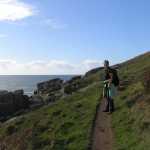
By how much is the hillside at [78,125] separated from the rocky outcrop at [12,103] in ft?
41.6

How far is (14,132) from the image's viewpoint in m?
37.1

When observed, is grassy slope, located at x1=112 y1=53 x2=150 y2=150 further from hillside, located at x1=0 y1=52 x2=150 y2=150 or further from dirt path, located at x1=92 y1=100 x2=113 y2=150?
dirt path, located at x1=92 y1=100 x2=113 y2=150

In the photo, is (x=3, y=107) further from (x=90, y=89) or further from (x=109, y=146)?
(x=109, y=146)

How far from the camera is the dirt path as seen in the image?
25.1m

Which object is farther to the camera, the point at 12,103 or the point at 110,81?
the point at 12,103

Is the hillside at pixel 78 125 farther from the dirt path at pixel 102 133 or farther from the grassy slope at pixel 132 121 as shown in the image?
the dirt path at pixel 102 133

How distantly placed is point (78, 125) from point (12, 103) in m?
25.3

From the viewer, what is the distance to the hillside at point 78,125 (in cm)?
2584

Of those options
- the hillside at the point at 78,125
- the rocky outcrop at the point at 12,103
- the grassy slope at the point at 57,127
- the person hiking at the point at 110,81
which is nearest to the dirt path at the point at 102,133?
the hillside at the point at 78,125

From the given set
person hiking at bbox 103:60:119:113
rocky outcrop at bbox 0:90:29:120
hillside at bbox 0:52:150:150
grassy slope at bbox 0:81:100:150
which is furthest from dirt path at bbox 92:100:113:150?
rocky outcrop at bbox 0:90:29:120

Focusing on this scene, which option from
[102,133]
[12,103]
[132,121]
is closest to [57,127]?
[102,133]

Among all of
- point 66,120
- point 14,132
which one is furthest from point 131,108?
point 14,132

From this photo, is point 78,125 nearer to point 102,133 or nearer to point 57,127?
point 57,127

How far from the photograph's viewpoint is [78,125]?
31844 millimetres
